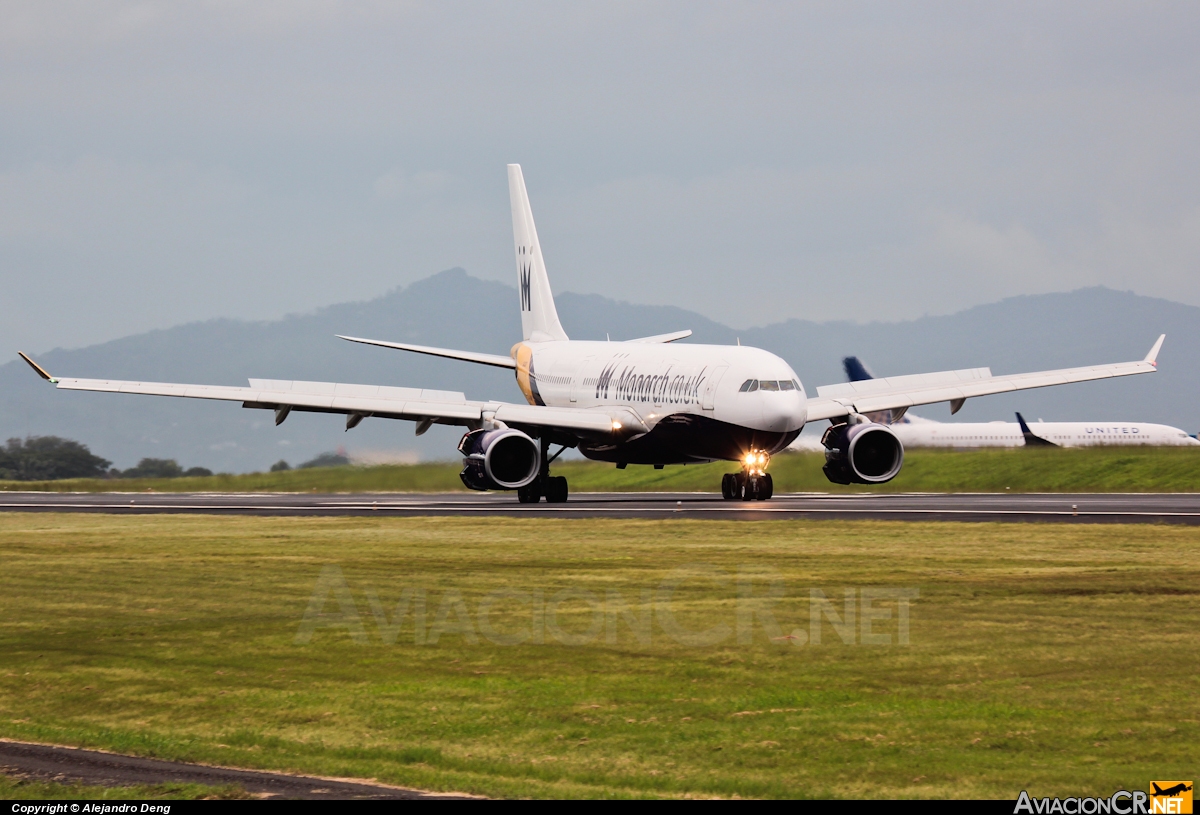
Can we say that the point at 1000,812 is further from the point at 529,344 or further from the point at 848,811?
the point at 529,344

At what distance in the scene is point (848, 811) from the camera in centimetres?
1101

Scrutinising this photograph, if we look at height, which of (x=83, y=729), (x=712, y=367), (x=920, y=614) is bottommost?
(x=83, y=729)

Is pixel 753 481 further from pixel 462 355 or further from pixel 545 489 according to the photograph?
pixel 462 355

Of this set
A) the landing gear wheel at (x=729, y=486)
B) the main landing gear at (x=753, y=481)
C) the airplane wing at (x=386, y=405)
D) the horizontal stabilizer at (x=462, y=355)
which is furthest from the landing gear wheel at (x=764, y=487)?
the horizontal stabilizer at (x=462, y=355)

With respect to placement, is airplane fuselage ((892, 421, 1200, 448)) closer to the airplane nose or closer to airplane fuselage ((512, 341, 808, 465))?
airplane fuselage ((512, 341, 808, 465))

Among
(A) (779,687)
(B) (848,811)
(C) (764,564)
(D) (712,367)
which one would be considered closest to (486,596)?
(C) (764,564)

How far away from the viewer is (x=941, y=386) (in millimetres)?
51500

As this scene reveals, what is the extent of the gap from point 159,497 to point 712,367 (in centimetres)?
2722

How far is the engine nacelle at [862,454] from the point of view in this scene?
4591cm

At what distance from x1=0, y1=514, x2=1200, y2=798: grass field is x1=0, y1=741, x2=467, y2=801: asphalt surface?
1.00ft

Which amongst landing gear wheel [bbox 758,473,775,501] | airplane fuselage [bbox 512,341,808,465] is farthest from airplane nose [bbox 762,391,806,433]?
landing gear wheel [bbox 758,473,775,501]

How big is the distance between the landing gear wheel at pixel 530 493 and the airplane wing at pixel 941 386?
913 cm

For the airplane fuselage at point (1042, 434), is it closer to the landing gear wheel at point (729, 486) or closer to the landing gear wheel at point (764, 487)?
the landing gear wheel at point (729, 486)

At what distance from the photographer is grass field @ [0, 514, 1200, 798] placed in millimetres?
12680
